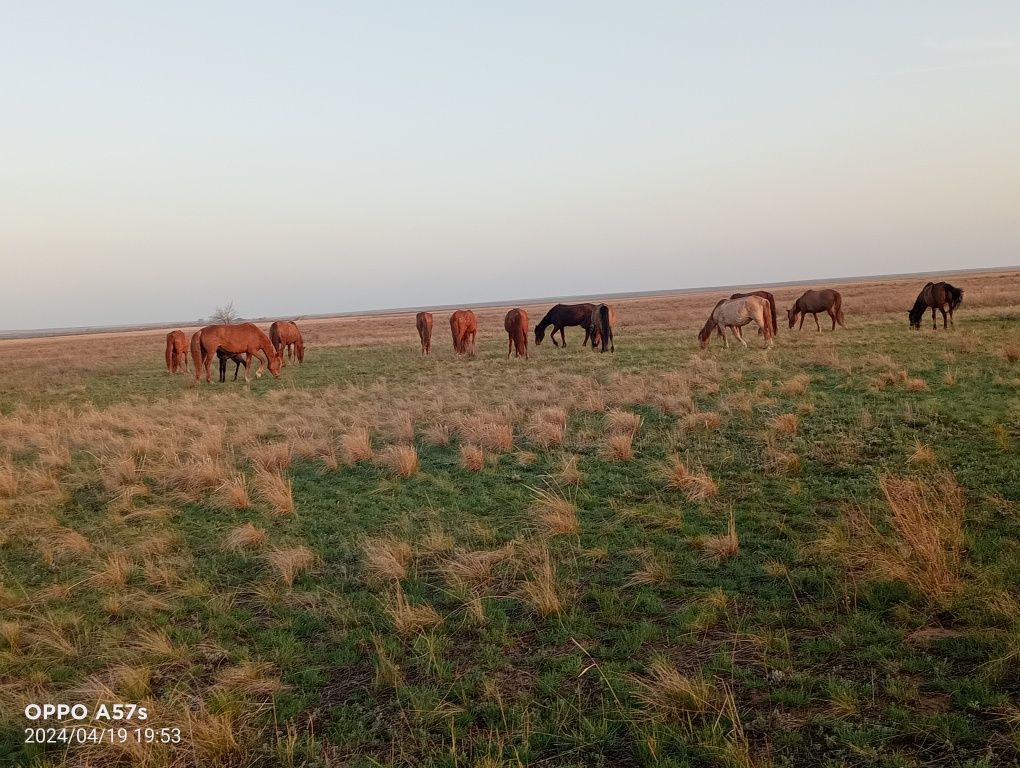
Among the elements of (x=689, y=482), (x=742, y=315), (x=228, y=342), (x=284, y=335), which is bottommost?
(x=689, y=482)

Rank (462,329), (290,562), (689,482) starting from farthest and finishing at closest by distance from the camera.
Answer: (462,329) → (689,482) → (290,562)

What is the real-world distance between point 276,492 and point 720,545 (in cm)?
511

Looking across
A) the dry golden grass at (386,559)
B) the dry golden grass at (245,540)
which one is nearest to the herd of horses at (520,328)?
the dry golden grass at (245,540)

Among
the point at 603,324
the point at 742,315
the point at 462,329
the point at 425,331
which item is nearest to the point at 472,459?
the point at 603,324

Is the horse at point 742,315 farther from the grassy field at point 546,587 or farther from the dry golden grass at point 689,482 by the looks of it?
the dry golden grass at point 689,482

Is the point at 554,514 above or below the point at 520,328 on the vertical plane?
below

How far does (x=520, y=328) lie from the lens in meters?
20.7

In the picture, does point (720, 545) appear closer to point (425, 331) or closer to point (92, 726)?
point (92, 726)

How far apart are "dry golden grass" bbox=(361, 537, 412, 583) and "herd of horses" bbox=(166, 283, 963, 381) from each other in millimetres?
14529

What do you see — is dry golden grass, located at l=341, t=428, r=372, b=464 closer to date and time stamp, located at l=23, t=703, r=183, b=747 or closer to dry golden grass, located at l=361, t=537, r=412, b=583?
dry golden grass, located at l=361, t=537, r=412, b=583

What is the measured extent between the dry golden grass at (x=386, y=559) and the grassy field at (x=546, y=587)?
1.3 inches

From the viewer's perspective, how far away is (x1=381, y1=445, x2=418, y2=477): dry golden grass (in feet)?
26.0

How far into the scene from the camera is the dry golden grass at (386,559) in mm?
4809

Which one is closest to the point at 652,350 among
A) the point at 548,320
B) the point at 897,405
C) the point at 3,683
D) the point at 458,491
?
the point at 548,320
